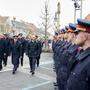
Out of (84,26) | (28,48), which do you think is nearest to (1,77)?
(28,48)

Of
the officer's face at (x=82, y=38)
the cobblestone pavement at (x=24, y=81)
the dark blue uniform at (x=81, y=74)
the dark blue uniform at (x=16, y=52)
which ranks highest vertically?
the officer's face at (x=82, y=38)

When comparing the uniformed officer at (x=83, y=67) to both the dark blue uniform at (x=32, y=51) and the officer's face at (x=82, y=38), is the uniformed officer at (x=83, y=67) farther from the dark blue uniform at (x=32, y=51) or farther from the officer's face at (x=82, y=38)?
the dark blue uniform at (x=32, y=51)

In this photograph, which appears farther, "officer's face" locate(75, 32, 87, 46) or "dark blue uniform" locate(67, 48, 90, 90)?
"officer's face" locate(75, 32, 87, 46)

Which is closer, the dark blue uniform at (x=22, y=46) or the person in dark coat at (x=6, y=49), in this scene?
the dark blue uniform at (x=22, y=46)

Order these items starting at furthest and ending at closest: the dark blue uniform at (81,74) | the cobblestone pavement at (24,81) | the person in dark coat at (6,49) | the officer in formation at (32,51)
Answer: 1. the person in dark coat at (6,49)
2. the officer in formation at (32,51)
3. the cobblestone pavement at (24,81)
4. the dark blue uniform at (81,74)

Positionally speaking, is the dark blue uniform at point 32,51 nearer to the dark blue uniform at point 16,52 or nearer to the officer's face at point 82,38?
the dark blue uniform at point 16,52

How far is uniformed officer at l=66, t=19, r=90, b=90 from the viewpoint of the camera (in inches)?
170

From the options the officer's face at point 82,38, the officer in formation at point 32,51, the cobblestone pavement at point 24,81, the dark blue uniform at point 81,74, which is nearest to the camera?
the dark blue uniform at point 81,74

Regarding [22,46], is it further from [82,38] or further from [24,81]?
[82,38]

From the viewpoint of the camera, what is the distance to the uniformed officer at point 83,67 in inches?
170

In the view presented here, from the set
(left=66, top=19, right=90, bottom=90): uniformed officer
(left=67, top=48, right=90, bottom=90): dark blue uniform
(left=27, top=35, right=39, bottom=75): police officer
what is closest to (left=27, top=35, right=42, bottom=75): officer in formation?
(left=27, top=35, right=39, bottom=75): police officer

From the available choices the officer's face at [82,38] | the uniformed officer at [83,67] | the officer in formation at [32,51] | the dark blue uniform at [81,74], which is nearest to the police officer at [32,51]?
Result: the officer in formation at [32,51]

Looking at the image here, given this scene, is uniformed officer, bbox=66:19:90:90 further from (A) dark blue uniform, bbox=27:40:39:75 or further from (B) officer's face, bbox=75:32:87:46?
(A) dark blue uniform, bbox=27:40:39:75

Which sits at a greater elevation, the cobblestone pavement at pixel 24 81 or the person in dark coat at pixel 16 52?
the person in dark coat at pixel 16 52
